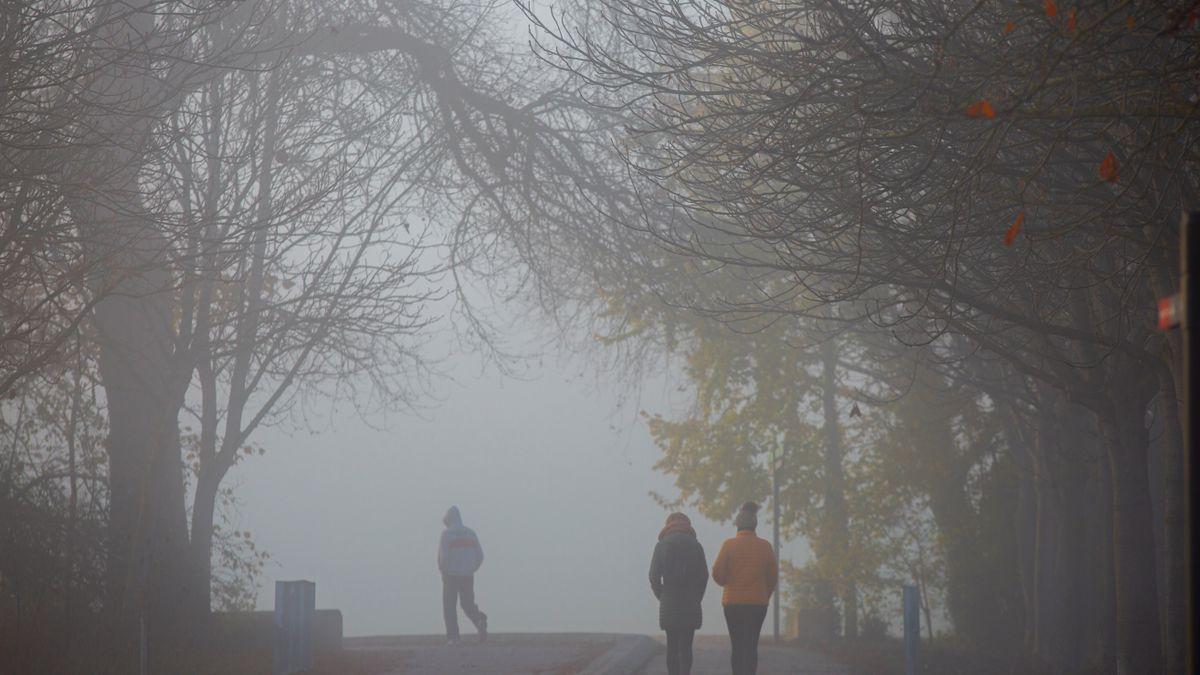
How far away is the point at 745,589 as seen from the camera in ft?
41.8

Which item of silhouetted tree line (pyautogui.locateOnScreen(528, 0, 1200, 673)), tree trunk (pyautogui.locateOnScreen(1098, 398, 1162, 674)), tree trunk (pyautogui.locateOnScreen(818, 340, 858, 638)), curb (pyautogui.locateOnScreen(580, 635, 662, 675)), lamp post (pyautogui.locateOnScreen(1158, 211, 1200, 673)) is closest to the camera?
lamp post (pyautogui.locateOnScreen(1158, 211, 1200, 673))

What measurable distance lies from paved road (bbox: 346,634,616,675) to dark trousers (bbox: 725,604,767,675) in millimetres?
1781

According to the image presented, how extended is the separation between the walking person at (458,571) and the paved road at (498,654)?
364 mm

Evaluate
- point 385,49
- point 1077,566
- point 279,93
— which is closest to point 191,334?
point 279,93

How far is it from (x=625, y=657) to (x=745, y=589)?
3.12 metres

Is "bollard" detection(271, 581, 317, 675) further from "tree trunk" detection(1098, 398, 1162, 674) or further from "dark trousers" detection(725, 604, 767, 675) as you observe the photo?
"tree trunk" detection(1098, 398, 1162, 674)

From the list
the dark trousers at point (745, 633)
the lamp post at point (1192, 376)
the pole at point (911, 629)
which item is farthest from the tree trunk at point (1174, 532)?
the lamp post at point (1192, 376)

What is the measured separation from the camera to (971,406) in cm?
2044

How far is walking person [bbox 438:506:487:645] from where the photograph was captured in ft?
63.3

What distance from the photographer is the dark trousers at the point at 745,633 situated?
12773 millimetres

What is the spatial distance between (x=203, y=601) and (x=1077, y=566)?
35.1 feet

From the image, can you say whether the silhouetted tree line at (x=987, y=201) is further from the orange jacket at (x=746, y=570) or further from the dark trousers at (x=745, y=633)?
the dark trousers at (x=745, y=633)

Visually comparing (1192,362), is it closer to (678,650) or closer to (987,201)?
(987,201)

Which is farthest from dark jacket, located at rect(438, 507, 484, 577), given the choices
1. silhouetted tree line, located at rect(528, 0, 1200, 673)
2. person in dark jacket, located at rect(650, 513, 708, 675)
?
person in dark jacket, located at rect(650, 513, 708, 675)
